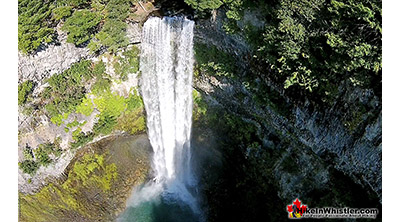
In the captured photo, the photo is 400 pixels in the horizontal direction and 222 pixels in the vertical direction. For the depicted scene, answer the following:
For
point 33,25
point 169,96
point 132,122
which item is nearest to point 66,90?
point 33,25

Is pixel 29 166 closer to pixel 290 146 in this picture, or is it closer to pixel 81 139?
pixel 81 139

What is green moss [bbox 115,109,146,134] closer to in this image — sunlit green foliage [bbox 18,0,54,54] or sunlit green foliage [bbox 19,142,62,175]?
sunlit green foliage [bbox 19,142,62,175]

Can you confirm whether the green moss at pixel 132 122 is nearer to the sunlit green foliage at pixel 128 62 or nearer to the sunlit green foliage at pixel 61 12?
the sunlit green foliage at pixel 128 62

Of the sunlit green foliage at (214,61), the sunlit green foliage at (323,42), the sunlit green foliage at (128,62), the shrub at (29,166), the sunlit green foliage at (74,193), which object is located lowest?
the sunlit green foliage at (74,193)

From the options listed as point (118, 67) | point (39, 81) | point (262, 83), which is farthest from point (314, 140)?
point (39, 81)

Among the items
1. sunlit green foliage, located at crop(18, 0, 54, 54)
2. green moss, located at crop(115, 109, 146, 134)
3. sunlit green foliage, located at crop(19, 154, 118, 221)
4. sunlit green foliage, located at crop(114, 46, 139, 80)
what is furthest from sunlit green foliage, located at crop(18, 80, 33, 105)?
green moss, located at crop(115, 109, 146, 134)

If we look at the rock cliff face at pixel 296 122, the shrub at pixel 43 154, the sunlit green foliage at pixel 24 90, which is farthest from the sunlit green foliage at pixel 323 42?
the shrub at pixel 43 154
